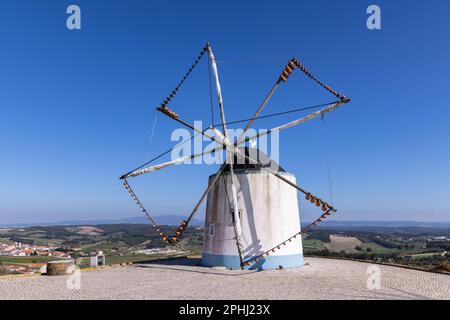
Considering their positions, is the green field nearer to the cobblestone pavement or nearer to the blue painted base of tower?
the blue painted base of tower

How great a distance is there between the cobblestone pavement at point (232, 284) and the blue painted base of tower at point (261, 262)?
0.74 metres

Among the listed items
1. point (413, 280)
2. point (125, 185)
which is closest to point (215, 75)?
point (125, 185)

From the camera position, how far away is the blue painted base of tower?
20734 mm

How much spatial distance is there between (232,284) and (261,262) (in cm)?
495

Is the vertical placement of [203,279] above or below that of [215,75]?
below

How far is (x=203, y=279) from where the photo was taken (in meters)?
17.6

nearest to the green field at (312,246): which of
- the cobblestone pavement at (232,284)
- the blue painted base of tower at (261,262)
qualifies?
the blue painted base of tower at (261,262)

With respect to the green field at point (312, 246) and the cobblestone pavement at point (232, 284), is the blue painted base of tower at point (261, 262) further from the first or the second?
the green field at point (312, 246)

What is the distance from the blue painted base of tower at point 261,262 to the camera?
20.7 m

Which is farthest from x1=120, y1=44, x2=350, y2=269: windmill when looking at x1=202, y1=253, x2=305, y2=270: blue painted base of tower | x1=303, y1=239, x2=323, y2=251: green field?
x1=303, y1=239, x2=323, y2=251: green field

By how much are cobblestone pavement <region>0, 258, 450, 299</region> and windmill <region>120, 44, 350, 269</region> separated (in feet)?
3.86

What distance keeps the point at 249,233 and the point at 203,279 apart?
4614mm

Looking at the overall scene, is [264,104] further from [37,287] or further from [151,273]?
[37,287]
